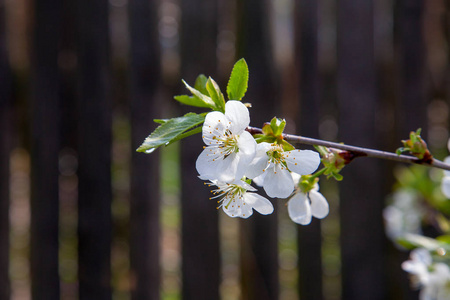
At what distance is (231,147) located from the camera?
57 centimetres

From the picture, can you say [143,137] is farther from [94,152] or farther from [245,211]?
[245,211]

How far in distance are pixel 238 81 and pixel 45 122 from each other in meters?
1.20

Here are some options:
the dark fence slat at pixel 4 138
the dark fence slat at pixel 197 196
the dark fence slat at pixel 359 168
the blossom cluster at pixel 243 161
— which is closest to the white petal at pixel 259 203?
the blossom cluster at pixel 243 161

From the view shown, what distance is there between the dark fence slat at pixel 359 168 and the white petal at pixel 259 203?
1.05 metres

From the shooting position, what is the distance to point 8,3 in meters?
Answer: 1.55

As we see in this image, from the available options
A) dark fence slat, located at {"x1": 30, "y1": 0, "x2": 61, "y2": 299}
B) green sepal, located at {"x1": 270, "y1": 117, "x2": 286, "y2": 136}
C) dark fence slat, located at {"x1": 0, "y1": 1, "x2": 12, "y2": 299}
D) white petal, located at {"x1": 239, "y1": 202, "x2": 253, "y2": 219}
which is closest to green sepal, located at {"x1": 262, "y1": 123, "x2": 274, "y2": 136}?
green sepal, located at {"x1": 270, "y1": 117, "x2": 286, "y2": 136}

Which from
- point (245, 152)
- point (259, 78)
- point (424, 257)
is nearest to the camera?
point (245, 152)

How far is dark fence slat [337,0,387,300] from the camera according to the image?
1519mm

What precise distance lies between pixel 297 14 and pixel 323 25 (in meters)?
0.10

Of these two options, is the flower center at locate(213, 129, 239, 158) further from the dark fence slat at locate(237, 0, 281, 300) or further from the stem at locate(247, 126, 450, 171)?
the dark fence slat at locate(237, 0, 281, 300)

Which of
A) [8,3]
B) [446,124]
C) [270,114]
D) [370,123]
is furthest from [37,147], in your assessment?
[446,124]

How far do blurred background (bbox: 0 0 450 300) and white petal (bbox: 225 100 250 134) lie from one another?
100cm

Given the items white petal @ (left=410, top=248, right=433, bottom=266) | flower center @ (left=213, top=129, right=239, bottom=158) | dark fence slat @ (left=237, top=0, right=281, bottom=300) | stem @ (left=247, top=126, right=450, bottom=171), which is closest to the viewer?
stem @ (left=247, top=126, right=450, bottom=171)

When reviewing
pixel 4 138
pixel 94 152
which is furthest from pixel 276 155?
pixel 4 138
